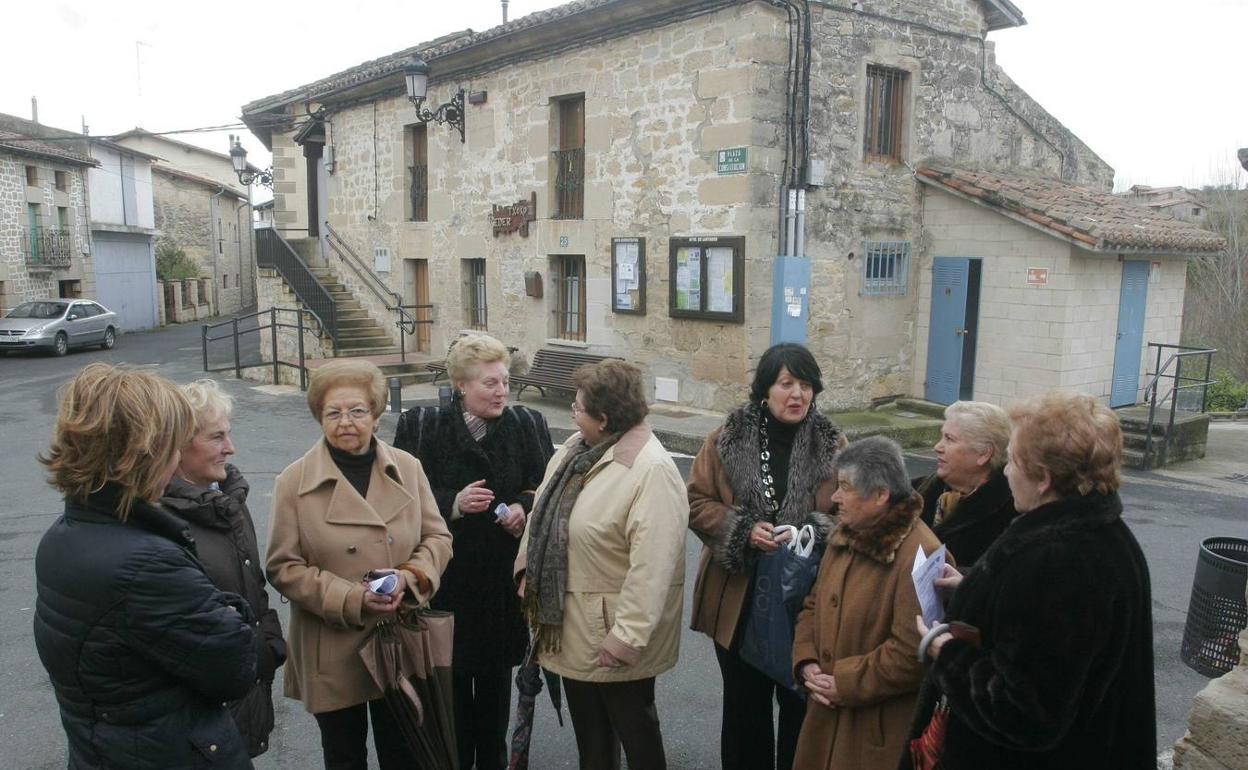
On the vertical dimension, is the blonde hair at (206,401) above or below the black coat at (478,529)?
above

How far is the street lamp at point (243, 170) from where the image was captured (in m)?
19.9

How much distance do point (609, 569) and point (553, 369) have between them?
9.90m

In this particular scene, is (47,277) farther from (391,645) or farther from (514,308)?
(391,645)

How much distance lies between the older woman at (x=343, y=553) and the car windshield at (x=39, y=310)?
2280cm

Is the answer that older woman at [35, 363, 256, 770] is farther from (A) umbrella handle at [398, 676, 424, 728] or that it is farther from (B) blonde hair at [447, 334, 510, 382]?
(B) blonde hair at [447, 334, 510, 382]

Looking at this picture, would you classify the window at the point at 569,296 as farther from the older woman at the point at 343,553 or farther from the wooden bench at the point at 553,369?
the older woman at the point at 343,553

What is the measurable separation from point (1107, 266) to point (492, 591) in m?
10.0

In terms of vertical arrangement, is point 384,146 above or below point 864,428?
above

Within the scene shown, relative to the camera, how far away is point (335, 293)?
17.5m

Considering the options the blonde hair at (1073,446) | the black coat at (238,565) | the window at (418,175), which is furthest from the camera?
the window at (418,175)

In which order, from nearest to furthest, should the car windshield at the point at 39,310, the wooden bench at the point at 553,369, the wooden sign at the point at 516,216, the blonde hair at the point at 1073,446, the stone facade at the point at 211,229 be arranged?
the blonde hair at the point at 1073,446, the wooden bench at the point at 553,369, the wooden sign at the point at 516,216, the car windshield at the point at 39,310, the stone facade at the point at 211,229

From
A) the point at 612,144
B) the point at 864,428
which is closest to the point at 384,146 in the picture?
the point at 612,144

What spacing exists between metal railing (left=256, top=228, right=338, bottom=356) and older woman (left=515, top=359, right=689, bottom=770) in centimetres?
1355

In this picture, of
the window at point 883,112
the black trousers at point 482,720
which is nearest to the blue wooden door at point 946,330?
the window at point 883,112
